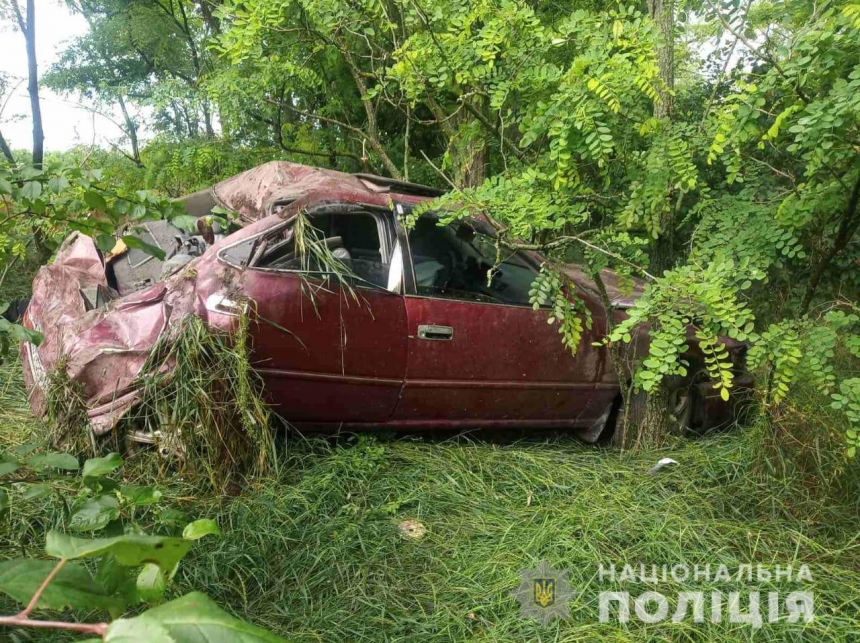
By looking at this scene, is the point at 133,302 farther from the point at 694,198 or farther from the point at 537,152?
the point at 694,198

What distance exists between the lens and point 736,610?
2.53 meters

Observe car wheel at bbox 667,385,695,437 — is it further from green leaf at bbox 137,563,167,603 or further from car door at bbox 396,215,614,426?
green leaf at bbox 137,563,167,603

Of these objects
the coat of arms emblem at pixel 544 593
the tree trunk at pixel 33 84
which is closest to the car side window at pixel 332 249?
the coat of arms emblem at pixel 544 593

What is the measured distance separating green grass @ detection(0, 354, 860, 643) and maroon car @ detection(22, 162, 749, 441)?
34cm

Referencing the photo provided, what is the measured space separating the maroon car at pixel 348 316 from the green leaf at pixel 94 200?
4.27 ft

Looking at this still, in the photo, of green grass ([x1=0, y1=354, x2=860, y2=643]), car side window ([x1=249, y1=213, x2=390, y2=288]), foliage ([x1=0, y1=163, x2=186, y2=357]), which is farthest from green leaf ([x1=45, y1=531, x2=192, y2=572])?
car side window ([x1=249, y1=213, x2=390, y2=288])

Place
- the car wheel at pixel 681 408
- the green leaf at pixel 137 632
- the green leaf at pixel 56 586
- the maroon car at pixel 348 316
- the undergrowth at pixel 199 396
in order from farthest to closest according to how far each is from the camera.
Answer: the car wheel at pixel 681 408 → the maroon car at pixel 348 316 → the undergrowth at pixel 199 396 → the green leaf at pixel 56 586 → the green leaf at pixel 137 632

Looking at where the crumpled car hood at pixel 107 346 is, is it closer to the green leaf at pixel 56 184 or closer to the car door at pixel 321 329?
the car door at pixel 321 329

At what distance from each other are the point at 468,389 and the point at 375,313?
745 millimetres

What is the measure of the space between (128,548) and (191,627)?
19 centimetres

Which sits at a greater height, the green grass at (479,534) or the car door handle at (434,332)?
the car door handle at (434,332)

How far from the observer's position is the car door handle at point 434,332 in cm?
362

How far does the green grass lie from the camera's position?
2488mm

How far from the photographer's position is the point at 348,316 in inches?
135
